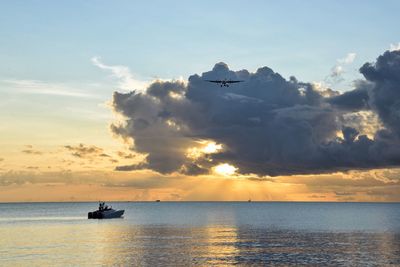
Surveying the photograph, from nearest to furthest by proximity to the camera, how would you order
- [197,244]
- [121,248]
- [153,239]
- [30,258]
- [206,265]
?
[206,265] → [30,258] → [121,248] → [197,244] → [153,239]

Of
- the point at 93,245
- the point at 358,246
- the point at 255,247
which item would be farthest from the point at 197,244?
the point at 358,246

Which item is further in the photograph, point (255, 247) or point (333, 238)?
point (333, 238)

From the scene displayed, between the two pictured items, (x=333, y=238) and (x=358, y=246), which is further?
(x=333, y=238)

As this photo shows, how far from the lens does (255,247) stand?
129875 millimetres

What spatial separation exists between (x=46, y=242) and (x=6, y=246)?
13.1 metres

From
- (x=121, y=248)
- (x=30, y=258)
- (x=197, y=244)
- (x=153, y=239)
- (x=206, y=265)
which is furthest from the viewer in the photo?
(x=153, y=239)

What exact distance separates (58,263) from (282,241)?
65.0m

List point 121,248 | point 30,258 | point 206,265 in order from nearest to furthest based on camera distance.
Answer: point 206,265, point 30,258, point 121,248

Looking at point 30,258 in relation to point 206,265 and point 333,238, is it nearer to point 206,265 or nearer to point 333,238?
point 206,265

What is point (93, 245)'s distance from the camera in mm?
136000

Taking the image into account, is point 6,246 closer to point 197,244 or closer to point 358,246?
point 197,244

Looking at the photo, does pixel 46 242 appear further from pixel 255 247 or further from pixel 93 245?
pixel 255 247

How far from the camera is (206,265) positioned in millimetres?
98500

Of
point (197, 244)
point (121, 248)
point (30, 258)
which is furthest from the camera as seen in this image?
point (197, 244)
